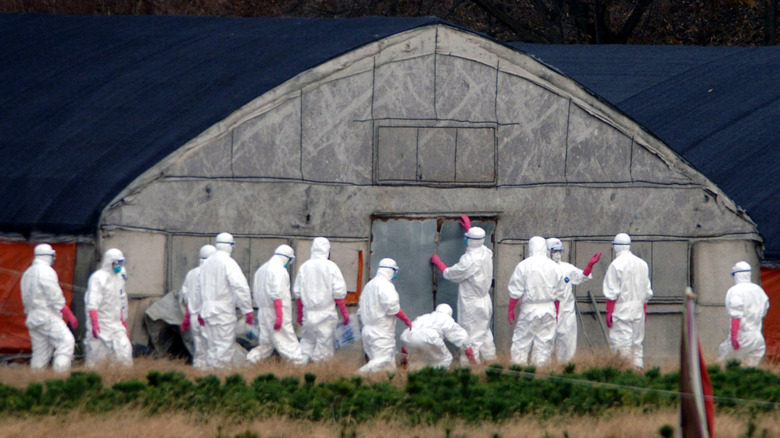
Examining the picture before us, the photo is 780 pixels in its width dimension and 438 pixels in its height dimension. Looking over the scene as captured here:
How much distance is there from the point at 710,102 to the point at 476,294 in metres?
9.17

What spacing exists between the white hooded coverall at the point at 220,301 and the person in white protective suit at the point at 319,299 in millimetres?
735

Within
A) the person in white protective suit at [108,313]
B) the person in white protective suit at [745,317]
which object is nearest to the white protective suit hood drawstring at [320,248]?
the person in white protective suit at [108,313]

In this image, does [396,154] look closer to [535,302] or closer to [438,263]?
[438,263]

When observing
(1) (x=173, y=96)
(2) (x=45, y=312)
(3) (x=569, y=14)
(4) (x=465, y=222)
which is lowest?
(2) (x=45, y=312)

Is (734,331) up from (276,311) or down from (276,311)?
down

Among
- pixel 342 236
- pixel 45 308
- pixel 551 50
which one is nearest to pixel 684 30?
pixel 551 50

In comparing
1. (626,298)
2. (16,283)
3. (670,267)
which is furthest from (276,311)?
(670,267)

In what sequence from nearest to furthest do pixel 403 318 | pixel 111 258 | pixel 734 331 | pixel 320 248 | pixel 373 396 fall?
pixel 373 396 < pixel 111 258 < pixel 403 318 < pixel 320 248 < pixel 734 331

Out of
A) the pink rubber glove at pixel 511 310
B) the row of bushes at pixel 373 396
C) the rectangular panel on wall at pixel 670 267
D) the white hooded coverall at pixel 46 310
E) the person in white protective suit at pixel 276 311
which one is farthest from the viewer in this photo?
the rectangular panel on wall at pixel 670 267

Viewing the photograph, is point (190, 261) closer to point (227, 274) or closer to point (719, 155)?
point (227, 274)

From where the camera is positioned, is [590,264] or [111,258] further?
[590,264]

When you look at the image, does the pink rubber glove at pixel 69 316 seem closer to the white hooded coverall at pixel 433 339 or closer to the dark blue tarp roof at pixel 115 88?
the dark blue tarp roof at pixel 115 88

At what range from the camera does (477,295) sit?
628 inches

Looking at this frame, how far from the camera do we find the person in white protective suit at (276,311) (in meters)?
14.9
